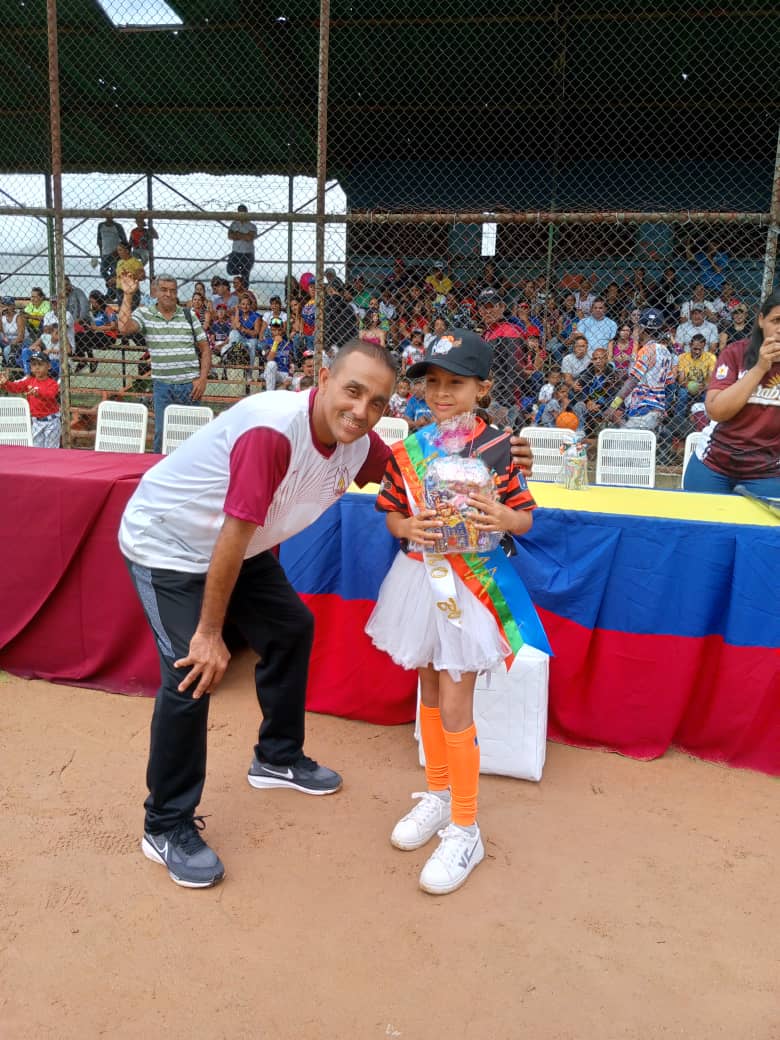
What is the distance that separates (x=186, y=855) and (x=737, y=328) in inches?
340

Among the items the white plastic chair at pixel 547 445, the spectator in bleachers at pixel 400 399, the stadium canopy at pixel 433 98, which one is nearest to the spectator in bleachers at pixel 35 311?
the stadium canopy at pixel 433 98

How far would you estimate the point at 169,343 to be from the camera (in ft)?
21.9

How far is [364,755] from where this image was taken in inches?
125

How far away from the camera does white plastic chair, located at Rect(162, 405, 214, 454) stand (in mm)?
6031

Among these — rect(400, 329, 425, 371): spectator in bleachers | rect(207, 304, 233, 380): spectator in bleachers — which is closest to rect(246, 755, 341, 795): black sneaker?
rect(400, 329, 425, 371): spectator in bleachers

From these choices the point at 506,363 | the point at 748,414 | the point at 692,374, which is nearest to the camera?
the point at 748,414

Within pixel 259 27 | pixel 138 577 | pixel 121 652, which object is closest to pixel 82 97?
pixel 259 27

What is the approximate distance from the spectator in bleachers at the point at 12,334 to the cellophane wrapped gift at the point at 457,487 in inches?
414

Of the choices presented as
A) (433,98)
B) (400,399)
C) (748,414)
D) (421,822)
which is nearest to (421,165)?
(433,98)

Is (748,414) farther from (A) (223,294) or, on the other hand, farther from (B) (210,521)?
(A) (223,294)

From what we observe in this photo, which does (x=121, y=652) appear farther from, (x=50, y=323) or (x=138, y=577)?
(x=50, y=323)

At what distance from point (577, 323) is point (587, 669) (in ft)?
23.9

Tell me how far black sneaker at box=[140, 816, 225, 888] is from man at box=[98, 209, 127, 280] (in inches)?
447

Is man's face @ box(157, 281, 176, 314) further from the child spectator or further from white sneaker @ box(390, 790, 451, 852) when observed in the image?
white sneaker @ box(390, 790, 451, 852)
